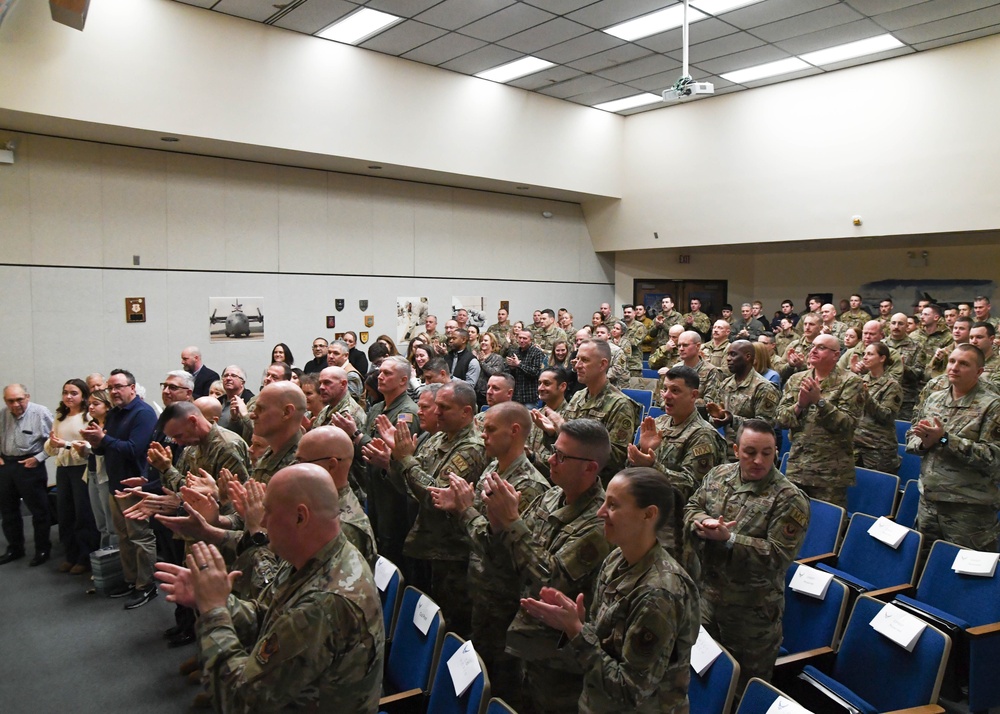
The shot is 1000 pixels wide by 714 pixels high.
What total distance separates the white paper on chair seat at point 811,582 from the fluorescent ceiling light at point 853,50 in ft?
26.3

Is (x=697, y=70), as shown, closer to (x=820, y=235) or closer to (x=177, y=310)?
(x=820, y=235)

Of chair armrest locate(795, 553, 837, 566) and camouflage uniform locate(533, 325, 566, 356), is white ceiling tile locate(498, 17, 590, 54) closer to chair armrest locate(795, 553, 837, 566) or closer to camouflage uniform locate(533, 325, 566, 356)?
camouflage uniform locate(533, 325, 566, 356)

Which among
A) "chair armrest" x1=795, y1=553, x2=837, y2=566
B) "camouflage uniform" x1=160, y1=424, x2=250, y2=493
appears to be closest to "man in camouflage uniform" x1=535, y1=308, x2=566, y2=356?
"chair armrest" x1=795, y1=553, x2=837, y2=566

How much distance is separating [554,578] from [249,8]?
7492 mm

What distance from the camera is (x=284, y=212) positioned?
8883 millimetres

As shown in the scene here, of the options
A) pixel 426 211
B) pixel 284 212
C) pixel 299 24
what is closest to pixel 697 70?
pixel 426 211

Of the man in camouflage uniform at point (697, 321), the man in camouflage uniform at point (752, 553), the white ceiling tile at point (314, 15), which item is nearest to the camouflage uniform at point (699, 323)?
the man in camouflage uniform at point (697, 321)

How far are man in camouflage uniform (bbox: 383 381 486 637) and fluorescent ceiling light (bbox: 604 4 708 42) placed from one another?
20.6 ft

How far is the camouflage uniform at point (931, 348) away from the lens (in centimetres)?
612

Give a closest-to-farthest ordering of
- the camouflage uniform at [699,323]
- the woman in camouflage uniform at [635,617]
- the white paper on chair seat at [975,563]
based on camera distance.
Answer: the woman in camouflage uniform at [635,617], the white paper on chair seat at [975,563], the camouflage uniform at [699,323]

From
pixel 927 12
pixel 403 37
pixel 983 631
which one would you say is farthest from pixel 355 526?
pixel 927 12

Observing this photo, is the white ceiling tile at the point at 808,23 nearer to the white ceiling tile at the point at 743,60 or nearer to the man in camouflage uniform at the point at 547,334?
the white ceiling tile at the point at 743,60

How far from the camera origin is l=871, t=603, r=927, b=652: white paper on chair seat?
7.43ft

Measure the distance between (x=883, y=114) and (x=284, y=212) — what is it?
8.54 metres
